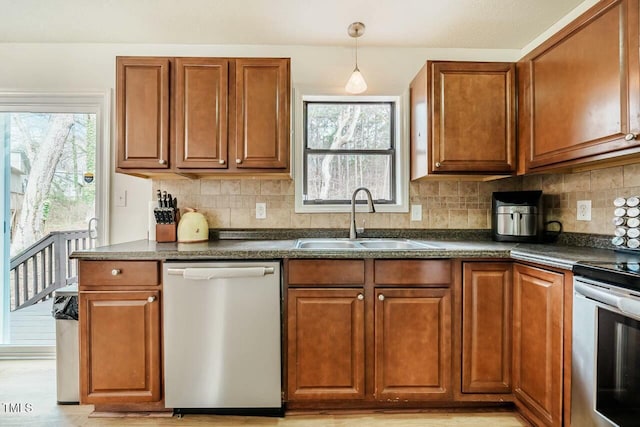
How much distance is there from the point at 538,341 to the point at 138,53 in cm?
318

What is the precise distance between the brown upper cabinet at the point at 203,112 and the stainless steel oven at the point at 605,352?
1.64 m

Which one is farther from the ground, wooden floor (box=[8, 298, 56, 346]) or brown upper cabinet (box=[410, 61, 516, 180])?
brown upper cabinet (box=[410, 61, 516, 180])

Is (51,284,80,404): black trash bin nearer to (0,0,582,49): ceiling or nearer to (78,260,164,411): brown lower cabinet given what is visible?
(78,260,164,411): brown lower cabinet

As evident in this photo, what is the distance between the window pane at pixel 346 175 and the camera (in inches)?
99.0

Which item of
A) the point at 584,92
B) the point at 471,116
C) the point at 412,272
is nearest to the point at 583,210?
the point at 584,92

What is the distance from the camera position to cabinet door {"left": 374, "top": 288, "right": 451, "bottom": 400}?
1727 mm

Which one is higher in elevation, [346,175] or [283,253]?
[346,175]

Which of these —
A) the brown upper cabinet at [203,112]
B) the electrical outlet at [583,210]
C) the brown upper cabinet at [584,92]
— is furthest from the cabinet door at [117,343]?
the electrical outlet at [583,210]

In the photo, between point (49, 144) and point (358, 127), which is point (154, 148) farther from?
point (358, 127)

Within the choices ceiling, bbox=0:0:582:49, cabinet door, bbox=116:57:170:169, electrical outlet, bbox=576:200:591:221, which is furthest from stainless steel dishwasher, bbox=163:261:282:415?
electrical outlet, bbox=576:200:591:221

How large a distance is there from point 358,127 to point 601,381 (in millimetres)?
2034

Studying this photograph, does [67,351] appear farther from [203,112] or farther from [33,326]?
[203,112]

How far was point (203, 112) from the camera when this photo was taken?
6.54 feet

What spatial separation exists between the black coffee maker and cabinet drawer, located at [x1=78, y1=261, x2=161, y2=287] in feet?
7.07
